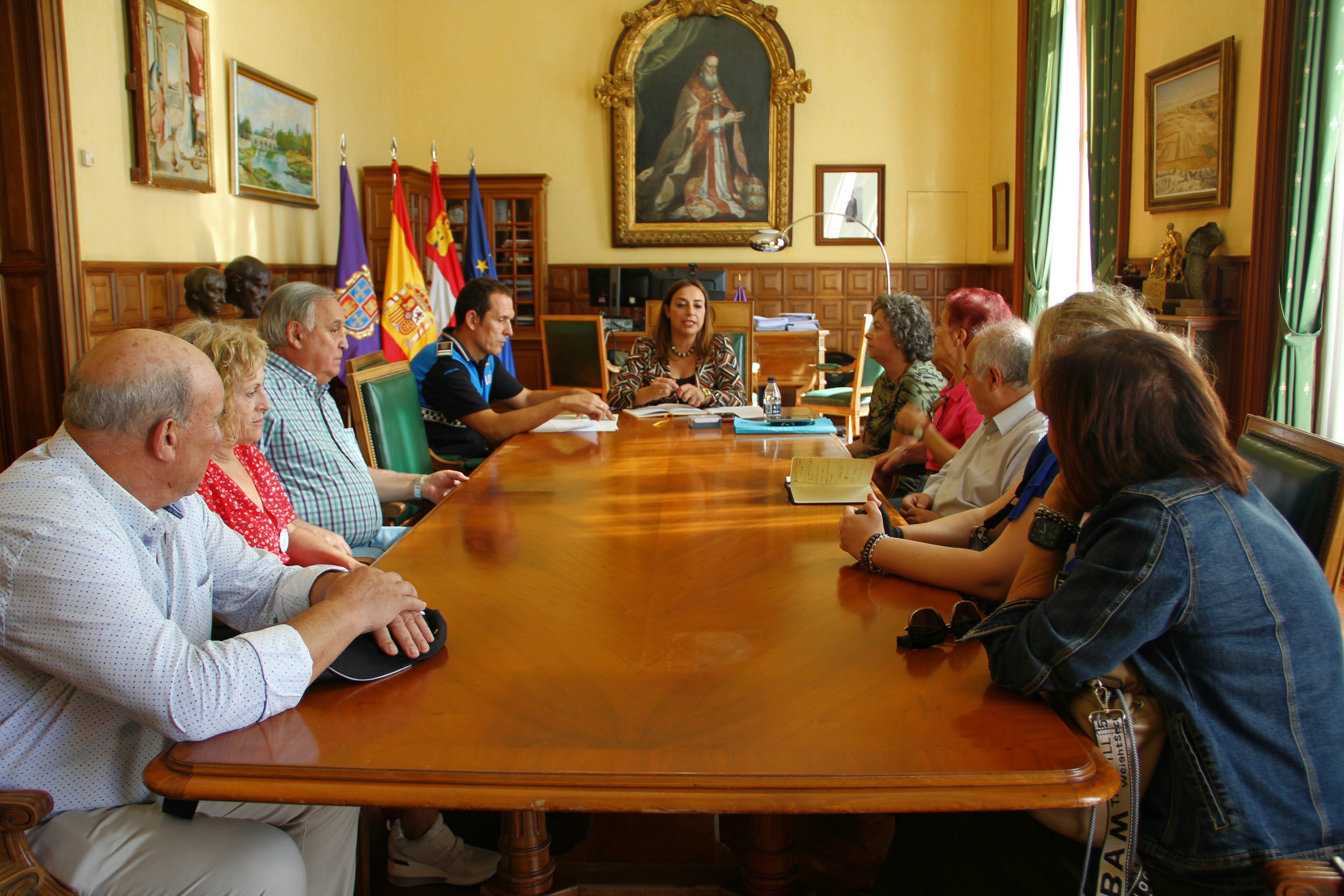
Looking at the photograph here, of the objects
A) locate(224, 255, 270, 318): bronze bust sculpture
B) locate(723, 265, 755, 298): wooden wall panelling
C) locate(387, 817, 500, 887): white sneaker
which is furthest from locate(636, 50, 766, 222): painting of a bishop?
locate(387, 817, 500, 887): white sneaker

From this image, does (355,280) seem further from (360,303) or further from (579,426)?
(579,426)

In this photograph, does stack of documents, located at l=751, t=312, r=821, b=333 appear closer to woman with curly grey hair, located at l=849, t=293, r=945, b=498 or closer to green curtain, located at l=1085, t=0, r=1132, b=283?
green curtain, located at l=1085, t=0, r=1132, b=283

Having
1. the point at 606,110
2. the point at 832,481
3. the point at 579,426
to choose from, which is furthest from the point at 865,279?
the point at 832,481

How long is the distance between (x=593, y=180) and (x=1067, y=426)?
7.59m

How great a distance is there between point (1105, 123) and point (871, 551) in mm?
4947

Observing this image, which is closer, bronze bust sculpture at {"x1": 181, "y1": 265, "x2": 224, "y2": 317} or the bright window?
bronze bust sculpture at {"x1": 181, "y1": 265, "x2": 224, "y2": 317}

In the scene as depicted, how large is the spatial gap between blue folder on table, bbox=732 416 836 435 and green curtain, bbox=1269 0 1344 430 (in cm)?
213

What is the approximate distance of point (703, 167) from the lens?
8219mm

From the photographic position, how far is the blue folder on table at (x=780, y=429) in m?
3.41

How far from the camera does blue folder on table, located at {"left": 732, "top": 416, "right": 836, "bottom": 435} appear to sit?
3.41 m

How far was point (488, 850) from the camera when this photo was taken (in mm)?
1797

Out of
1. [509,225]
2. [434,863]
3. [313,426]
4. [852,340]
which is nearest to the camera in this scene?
[434,863]

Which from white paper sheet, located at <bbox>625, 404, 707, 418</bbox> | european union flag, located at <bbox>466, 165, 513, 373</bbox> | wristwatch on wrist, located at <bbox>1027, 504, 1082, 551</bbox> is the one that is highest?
european union flag, located at <bbox>466, 165, 513, 373</bbox>

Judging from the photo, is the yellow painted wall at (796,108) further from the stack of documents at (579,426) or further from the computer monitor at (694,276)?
the stack of documents at (579,426)
